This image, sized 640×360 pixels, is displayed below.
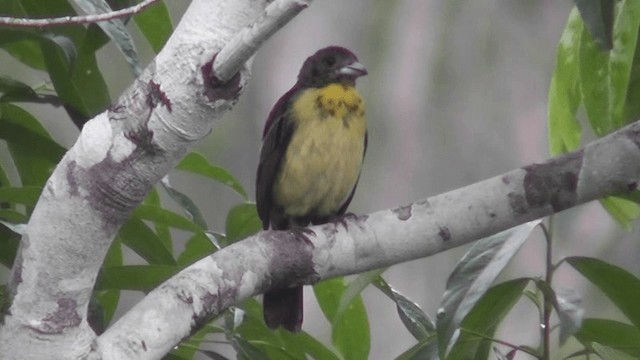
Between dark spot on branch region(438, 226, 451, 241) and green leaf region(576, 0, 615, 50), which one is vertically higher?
green leaf region(576, 0, 615, 50)

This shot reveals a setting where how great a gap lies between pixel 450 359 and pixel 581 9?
0.81 metres

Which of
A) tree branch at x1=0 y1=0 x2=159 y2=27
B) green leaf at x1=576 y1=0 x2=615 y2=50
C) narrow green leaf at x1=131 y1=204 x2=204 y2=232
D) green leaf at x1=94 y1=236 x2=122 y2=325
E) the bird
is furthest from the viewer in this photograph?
the bird

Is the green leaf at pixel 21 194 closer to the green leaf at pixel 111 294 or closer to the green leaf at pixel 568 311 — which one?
the green leaf at pixel 111 294

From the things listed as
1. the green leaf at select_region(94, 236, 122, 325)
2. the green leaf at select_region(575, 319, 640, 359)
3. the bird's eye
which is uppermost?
the bird's eye

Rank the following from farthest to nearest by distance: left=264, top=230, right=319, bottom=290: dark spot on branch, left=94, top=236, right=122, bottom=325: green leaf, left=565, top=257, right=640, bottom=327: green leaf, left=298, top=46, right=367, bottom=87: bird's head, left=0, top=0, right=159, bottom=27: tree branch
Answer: left=298, top=46, right=367, bottom=87: bird's head → left=94, top=236, right=122, bottom=325: green leaf → left=565, top=257, right=640, bottom=327: green leaf → left=264, top=230, right=319, bottom=290: dark spot on branch → left=0, top=0, right=159, bottom=27: tree branch

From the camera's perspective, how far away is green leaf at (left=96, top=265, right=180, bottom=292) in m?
2.30

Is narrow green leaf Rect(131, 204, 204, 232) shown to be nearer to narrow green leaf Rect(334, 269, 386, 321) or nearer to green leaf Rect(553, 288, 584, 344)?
narrow green leaf Rect(334, 269, 386, 321)

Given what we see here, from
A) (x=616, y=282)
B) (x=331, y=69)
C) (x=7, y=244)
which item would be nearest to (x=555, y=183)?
(x=616, y=282)

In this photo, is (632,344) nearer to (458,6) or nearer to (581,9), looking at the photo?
(581,9)

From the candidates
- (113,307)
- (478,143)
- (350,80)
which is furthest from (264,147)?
(478,143)

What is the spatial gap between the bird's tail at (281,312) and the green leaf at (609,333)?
0.62 m

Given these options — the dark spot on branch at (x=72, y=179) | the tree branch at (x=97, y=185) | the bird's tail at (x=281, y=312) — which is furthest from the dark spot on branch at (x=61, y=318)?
the bird's tail at (x=281, y=312)

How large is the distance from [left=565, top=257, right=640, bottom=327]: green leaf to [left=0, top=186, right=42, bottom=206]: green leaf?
3.25 feet

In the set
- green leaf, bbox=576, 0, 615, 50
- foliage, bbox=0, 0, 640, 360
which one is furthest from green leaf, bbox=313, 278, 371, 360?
green leaf, bbox=576, 0, 615, 50
